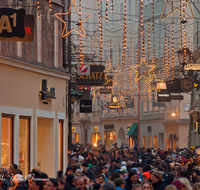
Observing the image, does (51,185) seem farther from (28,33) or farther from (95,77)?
(95,77)

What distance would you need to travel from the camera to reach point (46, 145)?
19938 mm

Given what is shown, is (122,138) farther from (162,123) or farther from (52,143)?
(52,143)

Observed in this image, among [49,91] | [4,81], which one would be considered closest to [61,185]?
[4,81]

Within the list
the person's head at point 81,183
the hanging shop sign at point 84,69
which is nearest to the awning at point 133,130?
the hanging shop sign at point 84,69

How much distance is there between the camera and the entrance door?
1984 centimetres

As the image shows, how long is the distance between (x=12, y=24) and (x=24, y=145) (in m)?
6.78

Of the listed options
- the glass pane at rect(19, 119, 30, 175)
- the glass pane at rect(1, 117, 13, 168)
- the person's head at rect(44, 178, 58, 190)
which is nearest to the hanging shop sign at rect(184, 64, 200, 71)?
the glass pane at rect(19, 119, 30, 175)

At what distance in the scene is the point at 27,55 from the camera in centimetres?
1784

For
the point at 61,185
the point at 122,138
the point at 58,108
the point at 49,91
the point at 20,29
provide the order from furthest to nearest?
the point at 122,138 < the point at 58,108 < the point at 49,91 < the point at 20,29 < the point at 61,185

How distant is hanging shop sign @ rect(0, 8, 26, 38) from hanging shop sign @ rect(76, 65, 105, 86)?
10.3m

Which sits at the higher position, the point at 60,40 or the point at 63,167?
the point at 60,40

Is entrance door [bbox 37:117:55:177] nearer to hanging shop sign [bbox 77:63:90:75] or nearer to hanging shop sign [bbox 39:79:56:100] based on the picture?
hanging shop sign [bbox 39:79:56:100]

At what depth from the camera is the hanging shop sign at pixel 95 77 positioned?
21766 millimetres

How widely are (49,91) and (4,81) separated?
3444mm
